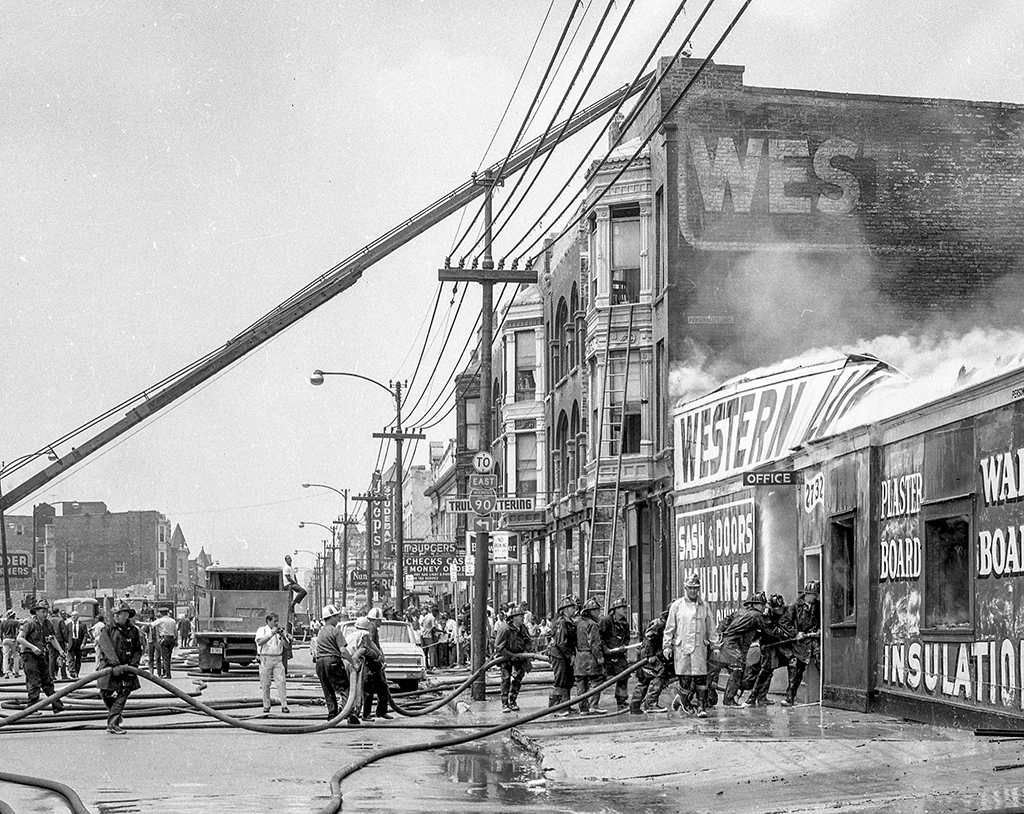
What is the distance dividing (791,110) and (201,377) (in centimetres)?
1632

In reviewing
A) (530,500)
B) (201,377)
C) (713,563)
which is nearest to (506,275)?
(530,500)

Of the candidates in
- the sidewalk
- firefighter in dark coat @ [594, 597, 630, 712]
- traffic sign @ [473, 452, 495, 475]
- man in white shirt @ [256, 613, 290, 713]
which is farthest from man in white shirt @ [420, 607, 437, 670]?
the sidewalk

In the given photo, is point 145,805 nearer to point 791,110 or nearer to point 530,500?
point 530,500

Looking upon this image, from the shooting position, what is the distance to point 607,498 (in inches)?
1606

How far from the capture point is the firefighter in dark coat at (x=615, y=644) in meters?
21.2

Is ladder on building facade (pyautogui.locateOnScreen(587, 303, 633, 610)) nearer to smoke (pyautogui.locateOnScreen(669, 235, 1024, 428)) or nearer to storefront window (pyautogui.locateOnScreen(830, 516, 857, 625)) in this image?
smoke (pyautogui.locateOnScreen(669, 235, 1024, 428))

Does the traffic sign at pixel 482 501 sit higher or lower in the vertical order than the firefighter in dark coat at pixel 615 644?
higher

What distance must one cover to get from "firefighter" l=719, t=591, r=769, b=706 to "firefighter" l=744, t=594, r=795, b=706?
20cm

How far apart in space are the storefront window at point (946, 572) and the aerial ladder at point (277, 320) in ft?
56.1

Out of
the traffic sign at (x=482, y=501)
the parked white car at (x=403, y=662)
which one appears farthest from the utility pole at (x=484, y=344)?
the parked white car at (x=403, y=662)

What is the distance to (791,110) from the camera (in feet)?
128

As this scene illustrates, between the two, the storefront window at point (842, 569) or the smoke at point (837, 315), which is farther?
the smoke at point (837, 315)

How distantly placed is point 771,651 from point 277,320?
18.0 metres

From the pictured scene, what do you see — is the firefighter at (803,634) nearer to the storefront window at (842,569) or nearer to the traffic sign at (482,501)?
the storefront window at (842,569)
